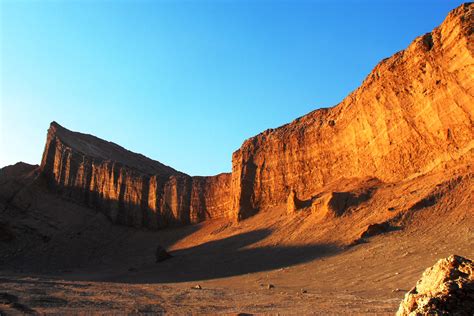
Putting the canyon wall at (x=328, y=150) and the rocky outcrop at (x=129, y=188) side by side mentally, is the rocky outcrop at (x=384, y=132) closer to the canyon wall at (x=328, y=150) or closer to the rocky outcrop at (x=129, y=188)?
the canyon wall at (x=328, y=150)

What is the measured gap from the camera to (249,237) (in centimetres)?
3200

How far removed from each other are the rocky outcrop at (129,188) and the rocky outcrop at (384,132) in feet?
16.8

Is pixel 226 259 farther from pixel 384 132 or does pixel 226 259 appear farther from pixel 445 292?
pixel 445 292

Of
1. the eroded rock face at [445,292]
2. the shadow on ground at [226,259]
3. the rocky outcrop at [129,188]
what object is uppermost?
the rocky outcrop at [129,188]

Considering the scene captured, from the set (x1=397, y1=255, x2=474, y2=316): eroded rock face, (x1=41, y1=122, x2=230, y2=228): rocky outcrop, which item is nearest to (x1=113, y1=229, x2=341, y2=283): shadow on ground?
(x1=41, y1=122, x2=230, y2=228): rocky outcrop

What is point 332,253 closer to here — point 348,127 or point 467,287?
point 348,127

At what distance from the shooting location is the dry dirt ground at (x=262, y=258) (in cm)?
1278

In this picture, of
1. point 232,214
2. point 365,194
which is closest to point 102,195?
point 232,214

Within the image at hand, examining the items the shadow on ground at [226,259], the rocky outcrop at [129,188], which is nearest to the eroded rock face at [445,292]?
the shadow on ground at [226,259]

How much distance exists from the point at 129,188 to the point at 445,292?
163 ft

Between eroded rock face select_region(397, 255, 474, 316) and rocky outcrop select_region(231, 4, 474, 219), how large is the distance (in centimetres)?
2109

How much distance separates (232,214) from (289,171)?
22.6 ft

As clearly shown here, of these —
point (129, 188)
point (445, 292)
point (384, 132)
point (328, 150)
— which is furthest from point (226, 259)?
point (129, 188)

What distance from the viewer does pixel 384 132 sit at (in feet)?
98.8
